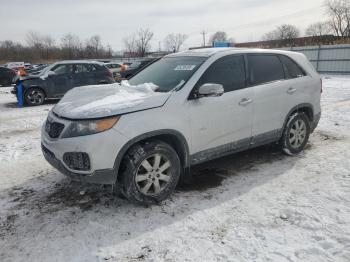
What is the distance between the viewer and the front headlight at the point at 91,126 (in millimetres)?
3385

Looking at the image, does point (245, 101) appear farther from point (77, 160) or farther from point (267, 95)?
point (77, 160)

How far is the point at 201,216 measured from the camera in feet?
11.8

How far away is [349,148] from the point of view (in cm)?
574

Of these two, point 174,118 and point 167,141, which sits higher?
point 174,118

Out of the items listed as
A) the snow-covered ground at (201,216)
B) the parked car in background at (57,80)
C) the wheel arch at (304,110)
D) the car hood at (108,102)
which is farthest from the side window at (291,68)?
the parked car in background at (57,80)

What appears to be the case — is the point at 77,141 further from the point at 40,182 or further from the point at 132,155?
the point at 40,182

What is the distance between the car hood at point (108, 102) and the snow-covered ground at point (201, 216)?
112 cm

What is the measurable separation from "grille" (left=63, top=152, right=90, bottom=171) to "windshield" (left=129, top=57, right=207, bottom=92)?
1303mm

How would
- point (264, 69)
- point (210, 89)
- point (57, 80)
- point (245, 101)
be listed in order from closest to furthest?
point (210, 89) < point (245, 101) < point (264, 69) < point (57, 80)

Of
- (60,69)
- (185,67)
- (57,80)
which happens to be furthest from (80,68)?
(185,67)

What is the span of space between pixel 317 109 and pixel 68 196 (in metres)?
4.25

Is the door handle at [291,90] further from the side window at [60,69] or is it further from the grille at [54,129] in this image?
the side window at [60,69]

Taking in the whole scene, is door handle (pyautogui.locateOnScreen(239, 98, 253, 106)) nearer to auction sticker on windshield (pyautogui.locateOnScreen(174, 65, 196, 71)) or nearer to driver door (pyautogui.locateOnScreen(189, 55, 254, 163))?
driver door (pyautogui.locateOnScreen(189, 55, 254, 163))

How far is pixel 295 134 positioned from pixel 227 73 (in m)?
1.80
